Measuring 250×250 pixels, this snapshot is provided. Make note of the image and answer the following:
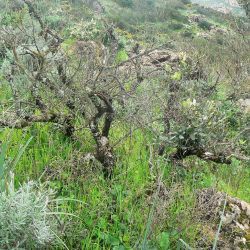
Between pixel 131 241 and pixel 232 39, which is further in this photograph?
pixel 232 39

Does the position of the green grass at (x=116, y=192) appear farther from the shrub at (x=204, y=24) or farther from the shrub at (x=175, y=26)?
the shrub at (x=204, y=24)

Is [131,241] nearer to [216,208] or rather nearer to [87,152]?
[216,208]

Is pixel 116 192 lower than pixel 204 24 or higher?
higher

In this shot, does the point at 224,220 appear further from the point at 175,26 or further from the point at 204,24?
the point at 204,24

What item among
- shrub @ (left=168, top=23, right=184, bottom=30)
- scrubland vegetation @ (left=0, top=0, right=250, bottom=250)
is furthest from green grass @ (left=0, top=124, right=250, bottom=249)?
shrub @ (left=168, top=23, right=184, bottom=30)

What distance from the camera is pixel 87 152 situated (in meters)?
3.53

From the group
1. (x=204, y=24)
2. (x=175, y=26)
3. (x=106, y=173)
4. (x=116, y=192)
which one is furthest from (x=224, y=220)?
(x=204, y=24)

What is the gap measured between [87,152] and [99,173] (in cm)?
41

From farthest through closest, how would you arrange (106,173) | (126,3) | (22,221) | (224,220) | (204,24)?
(126,3)
(204,24)
(106,173)
(224,220)
(22,221)

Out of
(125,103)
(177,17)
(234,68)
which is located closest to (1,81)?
(125,103)

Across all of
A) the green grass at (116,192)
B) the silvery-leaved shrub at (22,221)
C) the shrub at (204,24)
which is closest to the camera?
the silvery-leaved shrub at (22,221)

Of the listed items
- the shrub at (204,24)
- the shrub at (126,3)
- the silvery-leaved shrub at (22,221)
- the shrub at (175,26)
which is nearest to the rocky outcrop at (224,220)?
the silvery-leaved shrub at (22,221)

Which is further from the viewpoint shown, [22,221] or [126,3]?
[126,3]

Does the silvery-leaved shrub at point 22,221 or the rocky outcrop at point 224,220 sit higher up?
the silvery-leaved shrub at point 22,221
